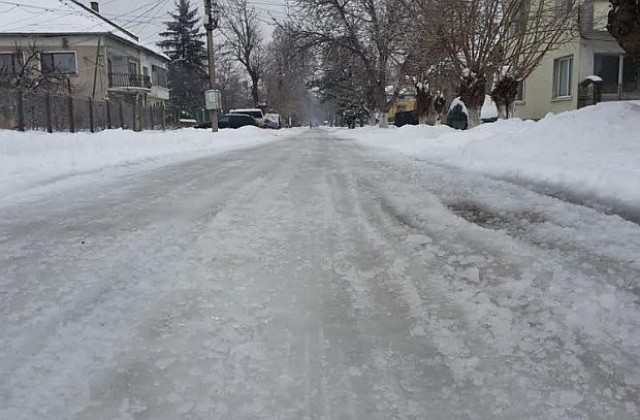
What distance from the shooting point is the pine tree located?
224 feet

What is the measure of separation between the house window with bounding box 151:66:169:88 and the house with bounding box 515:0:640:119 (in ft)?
120

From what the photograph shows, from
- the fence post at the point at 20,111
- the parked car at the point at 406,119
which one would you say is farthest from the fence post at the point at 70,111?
the parked car at the point at 406,119

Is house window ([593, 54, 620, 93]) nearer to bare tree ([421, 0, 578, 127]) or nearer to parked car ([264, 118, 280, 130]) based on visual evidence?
bare tree ([421, 0, 578, 127])

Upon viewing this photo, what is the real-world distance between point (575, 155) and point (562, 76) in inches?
751

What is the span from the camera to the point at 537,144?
10.4 meters

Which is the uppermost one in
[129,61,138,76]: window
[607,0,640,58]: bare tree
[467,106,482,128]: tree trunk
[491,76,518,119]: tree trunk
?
[129,61,138,76]: window

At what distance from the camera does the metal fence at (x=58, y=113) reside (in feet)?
51.1

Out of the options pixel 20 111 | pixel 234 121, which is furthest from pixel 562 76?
pixel 234 121

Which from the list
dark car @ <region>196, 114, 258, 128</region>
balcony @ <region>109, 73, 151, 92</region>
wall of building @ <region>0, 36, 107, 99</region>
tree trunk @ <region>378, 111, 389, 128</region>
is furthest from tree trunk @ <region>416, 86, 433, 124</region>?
balcony @ <region>109, 73, 151, 92</region>

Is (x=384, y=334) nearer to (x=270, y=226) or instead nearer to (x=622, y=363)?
(x=622, y=363)

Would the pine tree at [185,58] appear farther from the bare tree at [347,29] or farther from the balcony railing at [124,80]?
the bare tree at [347,29]

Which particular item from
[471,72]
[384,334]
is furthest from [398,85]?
[384,334]

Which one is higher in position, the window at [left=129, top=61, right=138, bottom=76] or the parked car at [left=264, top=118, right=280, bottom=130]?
the window at [left=129, top=61, right=138, bottom=76]

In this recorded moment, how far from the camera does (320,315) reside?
310 centimetres
